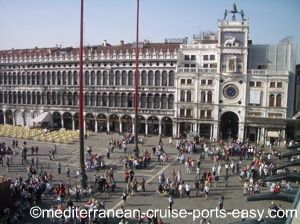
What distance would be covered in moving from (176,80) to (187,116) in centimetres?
585

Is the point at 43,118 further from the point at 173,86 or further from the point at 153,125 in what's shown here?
the point at 173,86

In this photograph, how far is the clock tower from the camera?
180ft

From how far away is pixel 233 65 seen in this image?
54938 mm

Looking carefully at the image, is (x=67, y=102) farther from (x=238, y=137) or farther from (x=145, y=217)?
(x=145, y=217)

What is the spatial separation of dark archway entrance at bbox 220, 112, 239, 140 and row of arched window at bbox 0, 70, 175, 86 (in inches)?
389

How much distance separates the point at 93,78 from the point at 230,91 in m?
23.7

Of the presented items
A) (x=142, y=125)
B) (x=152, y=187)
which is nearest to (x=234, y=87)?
(x=142, y=125)

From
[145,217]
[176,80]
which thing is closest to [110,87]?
[176,80]

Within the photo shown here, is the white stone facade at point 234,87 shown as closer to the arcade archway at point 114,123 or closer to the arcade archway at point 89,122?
the arcade archway at point 114,123

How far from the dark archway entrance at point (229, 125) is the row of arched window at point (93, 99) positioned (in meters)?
8.49

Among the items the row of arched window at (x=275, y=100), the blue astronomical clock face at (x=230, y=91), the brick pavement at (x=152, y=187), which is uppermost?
the blue astronomical clock face at (x=230, y=91)

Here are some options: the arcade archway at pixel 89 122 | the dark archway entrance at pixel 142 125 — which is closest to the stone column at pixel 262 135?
the dark archway entrance at pixel 142 125

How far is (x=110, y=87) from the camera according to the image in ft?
209

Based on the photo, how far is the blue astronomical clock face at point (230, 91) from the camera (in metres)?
55.6
